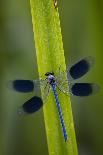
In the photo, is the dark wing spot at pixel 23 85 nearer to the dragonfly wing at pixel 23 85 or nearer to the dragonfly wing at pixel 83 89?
the dragonfly wing at pixel 23 85

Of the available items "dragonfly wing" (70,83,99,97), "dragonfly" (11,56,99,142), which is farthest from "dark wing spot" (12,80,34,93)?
"dragonfly wing" (70,83,99,97)

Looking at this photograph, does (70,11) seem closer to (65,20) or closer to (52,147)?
(65,20)

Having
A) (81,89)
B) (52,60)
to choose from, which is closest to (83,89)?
(81,89)

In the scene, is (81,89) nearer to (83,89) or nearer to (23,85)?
(83,89)

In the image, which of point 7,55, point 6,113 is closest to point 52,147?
point 6,113

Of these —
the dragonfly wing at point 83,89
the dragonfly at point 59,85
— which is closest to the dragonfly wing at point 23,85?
the dragonfly at point 59,85

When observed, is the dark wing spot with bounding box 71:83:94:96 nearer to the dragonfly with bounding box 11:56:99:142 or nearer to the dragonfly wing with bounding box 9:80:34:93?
the dragonfly with bounding box 11:56:99:142
